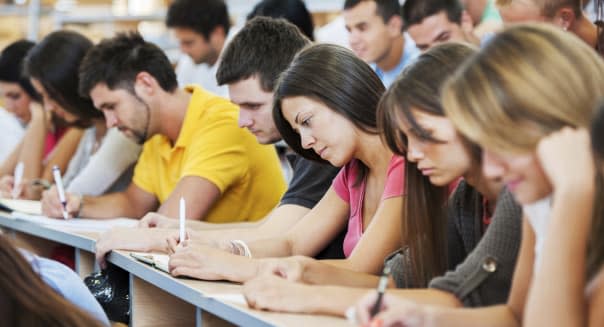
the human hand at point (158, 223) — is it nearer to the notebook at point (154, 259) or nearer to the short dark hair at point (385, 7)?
the notebook at point (154, 259)

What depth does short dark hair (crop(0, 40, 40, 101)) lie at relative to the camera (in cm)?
500

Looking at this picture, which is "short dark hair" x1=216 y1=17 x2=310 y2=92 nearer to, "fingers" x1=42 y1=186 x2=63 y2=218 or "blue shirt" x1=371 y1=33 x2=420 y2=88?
Answer: "fingers" x1=42 y1=186 x2=63 y2=218

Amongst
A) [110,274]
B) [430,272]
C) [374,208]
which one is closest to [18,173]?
[110,274]

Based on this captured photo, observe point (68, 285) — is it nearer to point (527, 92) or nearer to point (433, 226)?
point (433, 226)

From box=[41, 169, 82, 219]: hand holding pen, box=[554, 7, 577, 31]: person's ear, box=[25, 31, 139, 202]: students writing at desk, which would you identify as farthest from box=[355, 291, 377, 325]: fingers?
box=[25, 31, 139, 202]: students writing at desk

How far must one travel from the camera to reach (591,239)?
4.27 ft

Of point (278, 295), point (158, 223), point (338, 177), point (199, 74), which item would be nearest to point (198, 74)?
point (199, 74)

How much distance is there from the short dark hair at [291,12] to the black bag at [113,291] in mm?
A: 2153

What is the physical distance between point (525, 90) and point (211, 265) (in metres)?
0.93

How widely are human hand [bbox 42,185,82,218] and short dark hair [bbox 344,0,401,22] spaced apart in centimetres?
176

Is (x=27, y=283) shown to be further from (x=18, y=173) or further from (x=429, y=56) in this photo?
(x=18, y=173)

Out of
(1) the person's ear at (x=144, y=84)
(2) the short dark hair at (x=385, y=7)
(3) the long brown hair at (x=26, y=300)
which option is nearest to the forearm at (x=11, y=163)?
(1) the person's ear at (x=144, y=84)

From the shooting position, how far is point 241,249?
243 cm

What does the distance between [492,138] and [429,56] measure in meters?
0.50
